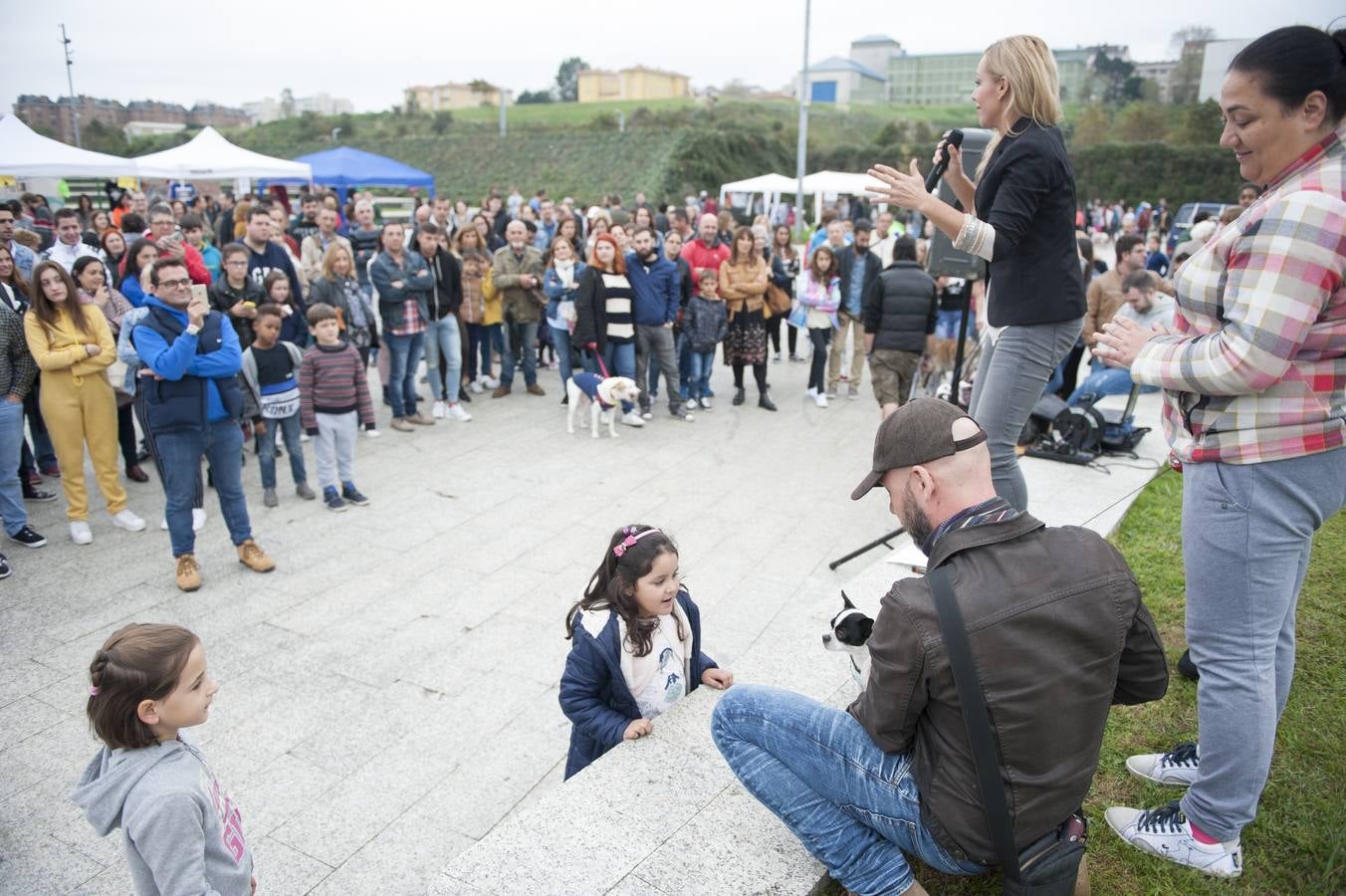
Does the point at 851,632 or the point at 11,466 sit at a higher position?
the point at 851,632

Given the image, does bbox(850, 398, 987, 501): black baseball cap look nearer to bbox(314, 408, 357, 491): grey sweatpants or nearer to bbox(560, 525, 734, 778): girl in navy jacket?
bbox(560, 525, 734, 778): girl in navy jacket

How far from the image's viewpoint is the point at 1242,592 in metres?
2.20

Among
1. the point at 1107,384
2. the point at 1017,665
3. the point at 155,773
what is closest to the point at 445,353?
the point at 1107,384

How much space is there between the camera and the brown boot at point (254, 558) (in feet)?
18.4

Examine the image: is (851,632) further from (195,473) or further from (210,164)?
(210,164)

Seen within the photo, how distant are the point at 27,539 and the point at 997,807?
6690mm

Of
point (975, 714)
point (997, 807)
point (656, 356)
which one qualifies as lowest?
point (656, 356)

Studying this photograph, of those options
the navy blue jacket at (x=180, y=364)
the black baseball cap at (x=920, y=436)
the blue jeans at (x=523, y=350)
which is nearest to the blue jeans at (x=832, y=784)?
the black baseball cap at (x=920, y=436)

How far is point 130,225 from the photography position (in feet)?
31.1

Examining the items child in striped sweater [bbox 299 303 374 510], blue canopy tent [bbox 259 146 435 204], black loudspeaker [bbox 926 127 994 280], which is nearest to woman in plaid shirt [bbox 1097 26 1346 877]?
black loudspeaker [bbox 926 127 994 280]

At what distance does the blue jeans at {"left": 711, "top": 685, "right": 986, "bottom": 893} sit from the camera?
205 cm

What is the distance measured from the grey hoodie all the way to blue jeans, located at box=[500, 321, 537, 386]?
8308 millimetres

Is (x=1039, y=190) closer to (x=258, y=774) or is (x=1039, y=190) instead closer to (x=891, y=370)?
(x=258, y=774)

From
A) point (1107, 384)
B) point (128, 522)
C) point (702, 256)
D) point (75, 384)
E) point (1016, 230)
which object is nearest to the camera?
point (1016, 230)
